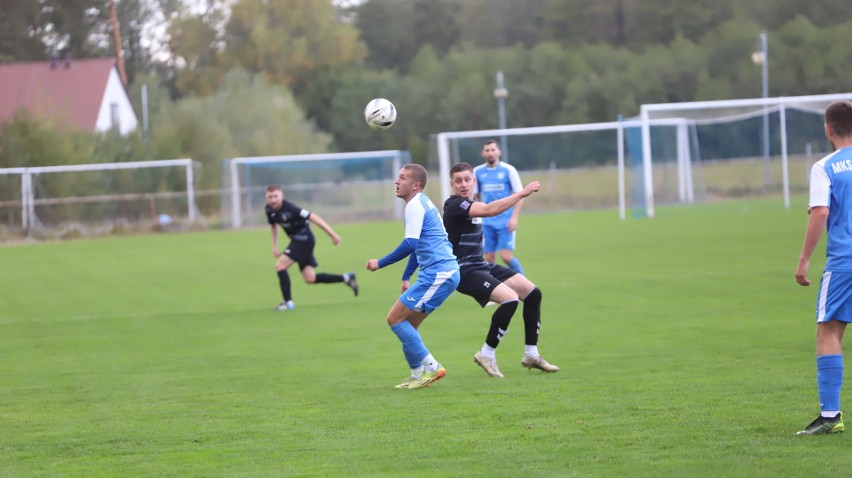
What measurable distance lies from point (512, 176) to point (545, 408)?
7.15 m

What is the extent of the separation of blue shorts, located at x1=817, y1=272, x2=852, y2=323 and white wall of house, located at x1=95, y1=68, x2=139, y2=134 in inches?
1831

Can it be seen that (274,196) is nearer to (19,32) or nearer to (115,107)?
(115,107)

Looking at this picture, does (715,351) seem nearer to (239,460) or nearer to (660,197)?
(239,460)

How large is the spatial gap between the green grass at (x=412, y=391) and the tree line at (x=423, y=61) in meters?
36.7

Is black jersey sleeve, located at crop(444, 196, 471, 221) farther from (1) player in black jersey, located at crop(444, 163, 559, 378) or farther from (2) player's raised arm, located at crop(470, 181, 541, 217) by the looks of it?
(2) player's raised arm, located at crop(470, 181, 541, 217)

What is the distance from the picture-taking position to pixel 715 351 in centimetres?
994

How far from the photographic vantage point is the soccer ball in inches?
403

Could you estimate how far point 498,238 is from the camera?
48.8 ft

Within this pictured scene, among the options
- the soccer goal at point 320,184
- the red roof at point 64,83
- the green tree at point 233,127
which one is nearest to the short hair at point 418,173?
the soccer goal at point 320,184

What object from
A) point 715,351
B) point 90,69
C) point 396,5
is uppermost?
point 396,5

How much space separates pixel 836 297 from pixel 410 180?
343cm

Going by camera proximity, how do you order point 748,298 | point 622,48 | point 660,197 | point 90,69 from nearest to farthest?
point 748,298 → point 660,197 → point 90,69 → point 622,48

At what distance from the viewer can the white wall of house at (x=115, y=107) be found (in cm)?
5097

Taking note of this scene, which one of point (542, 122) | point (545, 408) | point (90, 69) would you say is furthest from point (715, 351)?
point (542, 122)
